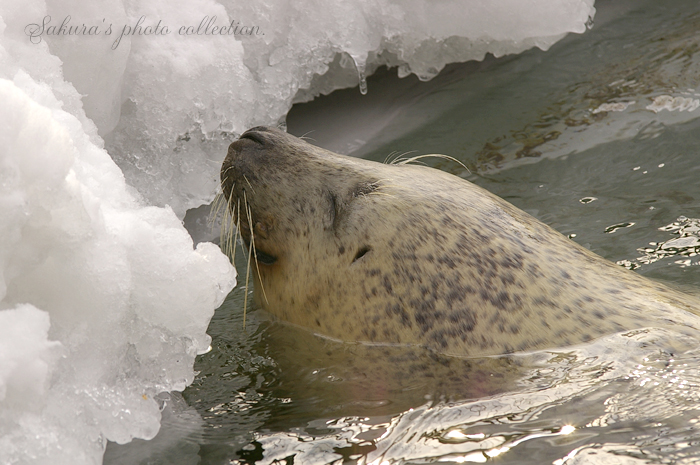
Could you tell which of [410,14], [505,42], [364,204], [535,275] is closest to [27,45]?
[364,204]

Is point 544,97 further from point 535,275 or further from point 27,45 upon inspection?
point 27,45

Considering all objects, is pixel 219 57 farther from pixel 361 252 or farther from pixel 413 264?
pixel 413 264

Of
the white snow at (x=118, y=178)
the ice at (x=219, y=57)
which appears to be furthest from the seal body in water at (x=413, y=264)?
the ice at (x=219, y=57)

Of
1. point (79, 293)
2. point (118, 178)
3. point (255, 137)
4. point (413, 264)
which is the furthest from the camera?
point (255, 137)

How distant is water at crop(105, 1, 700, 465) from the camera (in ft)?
7.27

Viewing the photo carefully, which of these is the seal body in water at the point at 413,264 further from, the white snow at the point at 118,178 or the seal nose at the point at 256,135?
the white snow at the point at 118,178

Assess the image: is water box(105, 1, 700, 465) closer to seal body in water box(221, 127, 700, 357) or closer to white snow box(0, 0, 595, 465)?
seal body in water box(221, 127, 700, 357)

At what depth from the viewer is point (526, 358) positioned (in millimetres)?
2615

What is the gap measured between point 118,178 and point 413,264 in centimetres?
100

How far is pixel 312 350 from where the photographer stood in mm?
2850

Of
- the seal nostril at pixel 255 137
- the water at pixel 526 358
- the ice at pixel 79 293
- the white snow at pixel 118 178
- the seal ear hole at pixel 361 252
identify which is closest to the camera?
the ice at pixel 79 293

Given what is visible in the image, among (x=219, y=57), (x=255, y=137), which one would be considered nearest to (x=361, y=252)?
(x=255, y=137)

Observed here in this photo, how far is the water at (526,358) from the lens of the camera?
7.27 feet

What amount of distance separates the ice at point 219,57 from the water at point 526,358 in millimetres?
372
